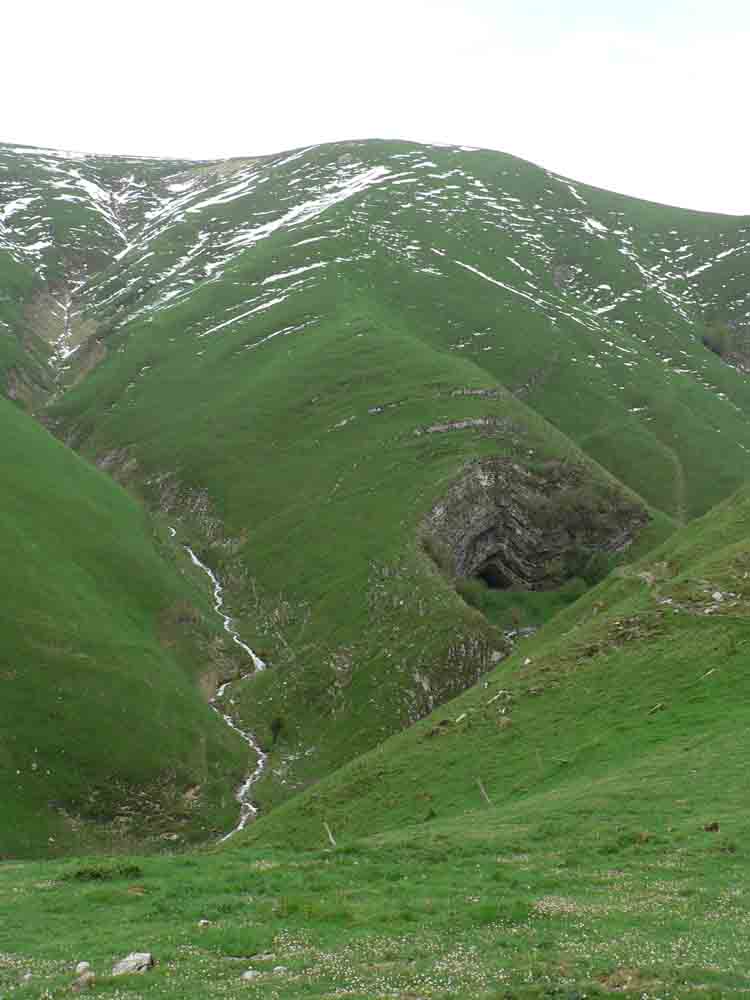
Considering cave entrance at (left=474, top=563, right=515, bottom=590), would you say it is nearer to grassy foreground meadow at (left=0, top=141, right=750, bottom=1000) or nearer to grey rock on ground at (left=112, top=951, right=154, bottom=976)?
grassy foreground meadow at (left=0, top=141, right=750, bottom=1000)

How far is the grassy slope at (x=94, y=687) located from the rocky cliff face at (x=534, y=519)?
36935 millimetres

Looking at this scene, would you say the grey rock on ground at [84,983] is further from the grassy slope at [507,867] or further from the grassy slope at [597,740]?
the grassy slope at [597,740]

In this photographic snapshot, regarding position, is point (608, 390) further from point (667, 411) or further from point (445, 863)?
point (445, 863)

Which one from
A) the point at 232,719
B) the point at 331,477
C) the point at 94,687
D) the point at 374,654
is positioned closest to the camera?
the point at 94,687

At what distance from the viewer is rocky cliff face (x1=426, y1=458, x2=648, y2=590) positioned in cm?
10169

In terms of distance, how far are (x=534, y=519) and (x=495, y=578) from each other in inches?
393

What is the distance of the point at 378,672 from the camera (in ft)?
236

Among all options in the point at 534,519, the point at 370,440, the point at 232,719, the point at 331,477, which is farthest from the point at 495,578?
the point at 232,719

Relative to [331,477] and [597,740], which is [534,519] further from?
[597,740]

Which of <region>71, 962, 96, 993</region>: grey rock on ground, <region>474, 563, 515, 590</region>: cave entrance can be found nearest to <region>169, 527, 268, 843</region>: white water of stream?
<region>71, 962, 96, 993</region>: grey rock on ground

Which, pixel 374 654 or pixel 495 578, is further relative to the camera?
pixel 495 578

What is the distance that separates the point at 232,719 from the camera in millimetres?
68312

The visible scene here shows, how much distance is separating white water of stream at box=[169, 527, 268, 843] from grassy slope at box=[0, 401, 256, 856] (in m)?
1.20

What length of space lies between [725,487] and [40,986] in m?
140
